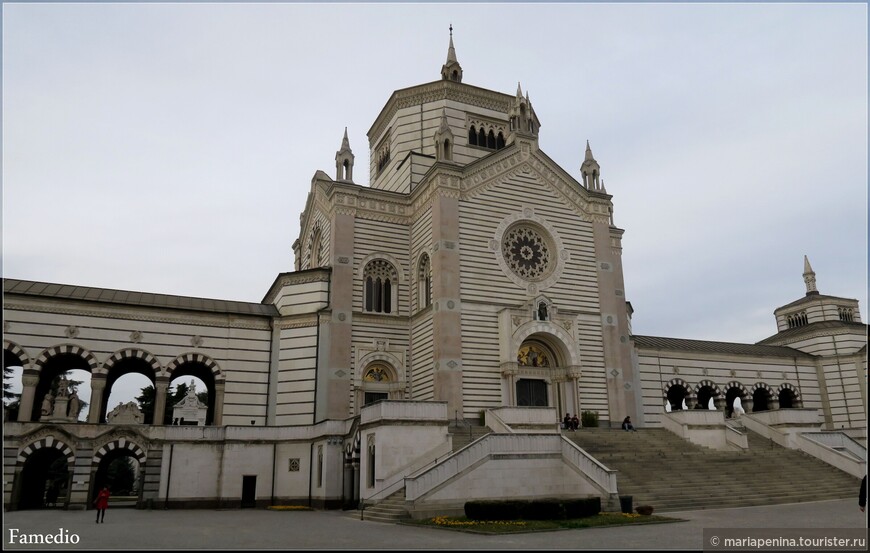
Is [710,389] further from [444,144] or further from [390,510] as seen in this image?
[390,510]

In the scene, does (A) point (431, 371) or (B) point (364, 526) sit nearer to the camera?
(B) point (364, 526)

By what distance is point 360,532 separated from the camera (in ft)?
60.7

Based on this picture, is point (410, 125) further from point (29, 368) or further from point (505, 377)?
point (29, 368)

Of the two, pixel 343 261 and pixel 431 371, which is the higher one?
pixel 343 261

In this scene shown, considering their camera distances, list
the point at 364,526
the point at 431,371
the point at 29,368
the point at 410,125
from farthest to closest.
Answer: the point at 410,125 → the point at 431,371 → the point at 29,368 → the point at 364,526

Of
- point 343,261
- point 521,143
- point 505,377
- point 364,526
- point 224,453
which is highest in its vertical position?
point 521,143

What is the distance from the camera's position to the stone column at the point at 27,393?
30219 mm

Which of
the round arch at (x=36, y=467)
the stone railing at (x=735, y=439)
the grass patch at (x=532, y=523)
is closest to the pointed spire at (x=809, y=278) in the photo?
the stone railing at (x=735, y=439)

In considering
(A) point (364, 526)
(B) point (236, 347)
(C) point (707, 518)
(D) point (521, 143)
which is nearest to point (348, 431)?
(B) point (236, 347)

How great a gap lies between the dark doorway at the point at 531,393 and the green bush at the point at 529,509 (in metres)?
14.5

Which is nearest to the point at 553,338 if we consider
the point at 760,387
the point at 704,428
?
the point at 704,428

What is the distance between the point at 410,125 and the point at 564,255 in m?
13.7

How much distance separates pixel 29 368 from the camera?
3105 cm

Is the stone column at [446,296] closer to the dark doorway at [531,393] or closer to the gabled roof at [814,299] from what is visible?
the dark doorway at [531,393]
